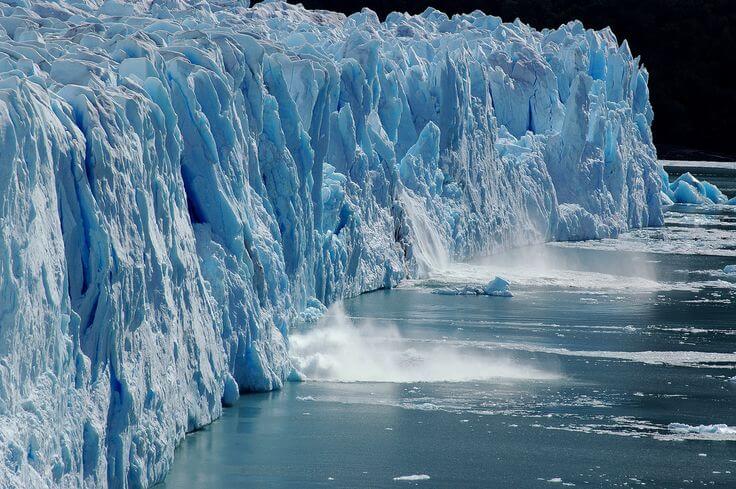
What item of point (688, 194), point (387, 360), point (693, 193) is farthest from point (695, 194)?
point (387, 360)

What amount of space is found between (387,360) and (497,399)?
1509mm

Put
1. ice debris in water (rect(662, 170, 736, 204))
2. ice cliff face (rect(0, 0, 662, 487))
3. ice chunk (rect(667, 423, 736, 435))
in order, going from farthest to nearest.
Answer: ice debris in water (rect(662, 170, 736, 204)), ice chunk (rect(667, 423, 736, 435)), ice cliff face (rect(0, 0, 662, 487))

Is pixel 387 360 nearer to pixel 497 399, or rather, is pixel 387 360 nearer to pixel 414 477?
pixel 497 399

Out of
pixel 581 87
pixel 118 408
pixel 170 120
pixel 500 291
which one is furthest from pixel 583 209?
pixel 118 408

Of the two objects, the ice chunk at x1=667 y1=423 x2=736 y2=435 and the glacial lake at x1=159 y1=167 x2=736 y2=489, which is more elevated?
the glacial lake at x1=159 y1=167 x2=736 y2=489

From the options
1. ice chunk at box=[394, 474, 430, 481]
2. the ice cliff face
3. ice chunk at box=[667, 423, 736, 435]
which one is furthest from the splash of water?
ice chunk at box=[394, 474, 430, 481]

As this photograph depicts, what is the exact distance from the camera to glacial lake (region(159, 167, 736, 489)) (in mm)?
9125

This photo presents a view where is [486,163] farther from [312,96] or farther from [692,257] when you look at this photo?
[312,96]

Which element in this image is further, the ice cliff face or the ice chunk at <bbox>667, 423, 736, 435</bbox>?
the ice chunk at <bbox>667, 423, 736, 435</bbox>

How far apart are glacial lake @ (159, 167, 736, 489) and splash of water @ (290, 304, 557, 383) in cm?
2

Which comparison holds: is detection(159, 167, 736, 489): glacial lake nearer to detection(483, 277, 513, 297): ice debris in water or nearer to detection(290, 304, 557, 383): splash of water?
detection(290, 304, 557, 383): splash of water

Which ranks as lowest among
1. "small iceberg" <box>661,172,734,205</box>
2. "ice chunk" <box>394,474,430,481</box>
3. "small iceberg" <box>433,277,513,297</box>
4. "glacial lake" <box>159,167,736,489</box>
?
"ice chunk" <box>394,474,430,481</box>

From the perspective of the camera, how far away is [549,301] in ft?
57.4

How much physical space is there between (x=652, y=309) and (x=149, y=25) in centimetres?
721
